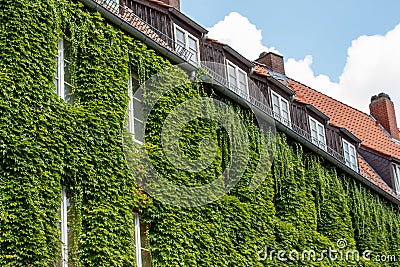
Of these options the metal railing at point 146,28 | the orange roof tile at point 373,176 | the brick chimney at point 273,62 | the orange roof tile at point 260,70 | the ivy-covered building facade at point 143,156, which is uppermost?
the brick chimney at point 273,62

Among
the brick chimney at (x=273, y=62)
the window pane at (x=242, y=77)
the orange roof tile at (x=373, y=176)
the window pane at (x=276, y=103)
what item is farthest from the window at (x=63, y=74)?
the brick chimney at (x=273, y=62)

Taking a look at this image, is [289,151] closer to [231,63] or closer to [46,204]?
[231,63]

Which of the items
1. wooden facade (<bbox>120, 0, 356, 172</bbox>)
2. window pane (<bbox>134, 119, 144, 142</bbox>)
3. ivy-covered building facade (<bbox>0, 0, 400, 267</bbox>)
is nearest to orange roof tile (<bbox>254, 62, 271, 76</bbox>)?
wooden facade (<bbox>120, 0, 356, 172</bbox>)

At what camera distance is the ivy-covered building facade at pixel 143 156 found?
1722cm

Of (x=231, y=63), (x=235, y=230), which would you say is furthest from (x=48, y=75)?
(x=231, y=63)

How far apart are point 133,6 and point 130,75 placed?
8.89 ft

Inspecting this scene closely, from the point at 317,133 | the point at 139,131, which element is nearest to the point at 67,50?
the point at 139,131

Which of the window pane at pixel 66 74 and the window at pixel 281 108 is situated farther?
the window at pixel 281 108

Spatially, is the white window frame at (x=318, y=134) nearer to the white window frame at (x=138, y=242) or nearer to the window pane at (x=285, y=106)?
the window pane at (x=285, y=106)

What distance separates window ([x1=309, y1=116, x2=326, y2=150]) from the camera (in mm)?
28516

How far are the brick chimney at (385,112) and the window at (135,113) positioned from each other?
67.0ft

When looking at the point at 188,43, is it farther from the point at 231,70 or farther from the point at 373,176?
the point at 373,176

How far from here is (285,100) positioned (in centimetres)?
2822

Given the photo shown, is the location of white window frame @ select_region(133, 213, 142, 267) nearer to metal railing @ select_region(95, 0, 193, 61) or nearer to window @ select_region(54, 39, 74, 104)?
window @ select_region(54, 39, 74, 104)
